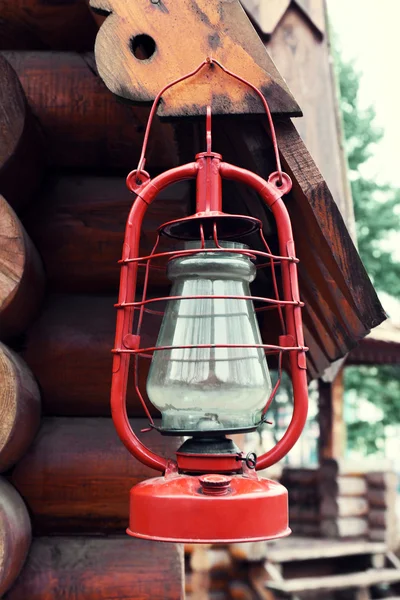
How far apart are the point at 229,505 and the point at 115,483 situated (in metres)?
0.83

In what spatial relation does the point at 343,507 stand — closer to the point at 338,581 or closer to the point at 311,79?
the point at 338,581

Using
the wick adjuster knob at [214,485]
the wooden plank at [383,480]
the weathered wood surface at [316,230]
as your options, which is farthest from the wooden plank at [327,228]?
the wooden plank at [383,480]

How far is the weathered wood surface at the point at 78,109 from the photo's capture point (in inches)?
74.9

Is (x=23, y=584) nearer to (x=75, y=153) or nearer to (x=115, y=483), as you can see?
(x=115, y=483)

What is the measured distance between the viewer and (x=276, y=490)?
114 centimetres

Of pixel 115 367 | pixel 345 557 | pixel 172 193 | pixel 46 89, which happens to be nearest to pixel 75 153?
pixel 46 89

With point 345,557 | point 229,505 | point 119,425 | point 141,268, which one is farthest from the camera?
point 345,557

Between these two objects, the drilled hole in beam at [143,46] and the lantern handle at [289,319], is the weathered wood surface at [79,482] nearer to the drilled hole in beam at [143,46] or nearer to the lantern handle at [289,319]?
the lantern handle at [289,319]

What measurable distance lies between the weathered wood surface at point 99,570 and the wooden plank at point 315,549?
14.5 ft

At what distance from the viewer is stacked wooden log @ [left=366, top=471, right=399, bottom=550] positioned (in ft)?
22.7

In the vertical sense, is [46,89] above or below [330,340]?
above

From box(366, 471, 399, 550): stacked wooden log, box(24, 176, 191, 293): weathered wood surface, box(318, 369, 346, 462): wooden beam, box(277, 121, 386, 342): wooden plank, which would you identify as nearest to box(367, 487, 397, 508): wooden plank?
box(366, 471, 399, 550): stacked wooden log

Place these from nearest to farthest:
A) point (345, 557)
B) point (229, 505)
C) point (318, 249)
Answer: point (229, 505), point (318, 249), point (345, 557)

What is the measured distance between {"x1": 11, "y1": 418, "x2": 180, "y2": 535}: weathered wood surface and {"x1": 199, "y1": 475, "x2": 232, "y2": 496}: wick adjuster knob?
724mm
